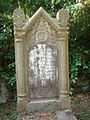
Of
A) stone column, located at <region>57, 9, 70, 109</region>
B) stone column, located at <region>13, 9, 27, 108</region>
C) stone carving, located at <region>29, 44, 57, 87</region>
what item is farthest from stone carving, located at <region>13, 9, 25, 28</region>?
stone column, located at <region>57, 9, 70, 109</region>

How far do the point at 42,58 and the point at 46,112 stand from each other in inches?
39.6

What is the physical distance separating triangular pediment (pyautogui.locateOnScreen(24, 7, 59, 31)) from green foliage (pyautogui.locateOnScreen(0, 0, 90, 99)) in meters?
1.64

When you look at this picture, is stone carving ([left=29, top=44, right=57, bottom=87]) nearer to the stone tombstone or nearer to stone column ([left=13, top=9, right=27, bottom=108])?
the stone tombstone

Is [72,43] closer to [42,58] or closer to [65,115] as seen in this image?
[42,58]

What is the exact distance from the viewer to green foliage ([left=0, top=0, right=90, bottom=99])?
5.14 m

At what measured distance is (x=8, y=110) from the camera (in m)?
4.55

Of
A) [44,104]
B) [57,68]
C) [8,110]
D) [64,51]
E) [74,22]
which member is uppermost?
[74,22]

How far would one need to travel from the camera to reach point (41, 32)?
3654 millimetres

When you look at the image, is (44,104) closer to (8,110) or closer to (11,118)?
(11,118)

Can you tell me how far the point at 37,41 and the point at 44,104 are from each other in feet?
3.91

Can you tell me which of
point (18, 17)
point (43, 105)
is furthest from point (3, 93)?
point (18, 17)

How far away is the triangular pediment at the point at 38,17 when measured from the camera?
11.6 feet

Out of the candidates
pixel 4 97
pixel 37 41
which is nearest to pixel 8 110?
pixel 4 97

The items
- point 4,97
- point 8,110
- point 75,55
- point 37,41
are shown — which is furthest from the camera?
point 75,55
